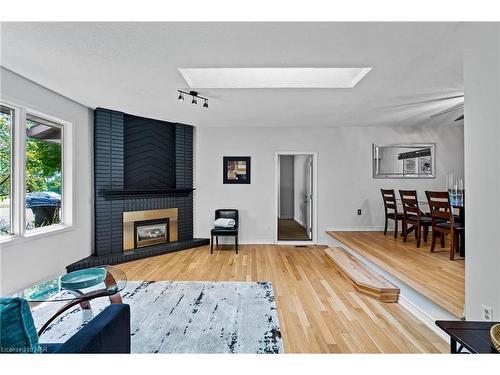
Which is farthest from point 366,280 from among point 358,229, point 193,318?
point 358,229

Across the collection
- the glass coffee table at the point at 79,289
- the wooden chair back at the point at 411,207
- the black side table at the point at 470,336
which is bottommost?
the glass coffee table at the point at 79,289

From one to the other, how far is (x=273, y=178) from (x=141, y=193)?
2.54 meters

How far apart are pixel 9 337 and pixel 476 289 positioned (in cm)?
251

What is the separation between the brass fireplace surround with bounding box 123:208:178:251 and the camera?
4.33 metres

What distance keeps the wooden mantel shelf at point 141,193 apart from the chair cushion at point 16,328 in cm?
347

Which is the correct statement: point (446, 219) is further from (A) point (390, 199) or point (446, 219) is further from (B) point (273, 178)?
(B) point (273, 178)

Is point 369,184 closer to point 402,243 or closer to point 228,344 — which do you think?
point 402,243

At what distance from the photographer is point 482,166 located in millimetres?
1646

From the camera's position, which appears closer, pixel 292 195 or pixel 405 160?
pixel 405 160

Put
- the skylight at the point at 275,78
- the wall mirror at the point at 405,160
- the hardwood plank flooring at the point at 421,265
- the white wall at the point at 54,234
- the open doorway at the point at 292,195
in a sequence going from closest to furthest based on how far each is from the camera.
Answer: the hardwood plank flooring at the point at 421,265 < the white wall at the point at 54,234 < the skylight at the point at 275,78 < the wall mirror at the point at 405,160 < the open doorway at the point at 292,195

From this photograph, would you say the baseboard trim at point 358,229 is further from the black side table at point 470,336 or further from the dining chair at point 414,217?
the black side table at point 470,336

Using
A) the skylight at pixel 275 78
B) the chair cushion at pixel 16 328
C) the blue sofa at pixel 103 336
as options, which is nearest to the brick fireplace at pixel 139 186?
the skylight at pixel 275 78

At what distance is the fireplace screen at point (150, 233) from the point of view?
4469 millimetres
